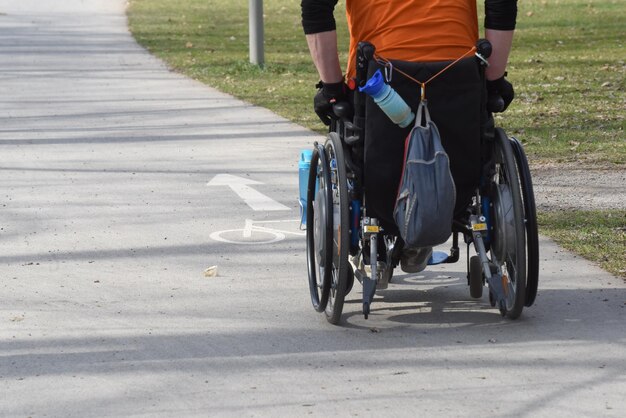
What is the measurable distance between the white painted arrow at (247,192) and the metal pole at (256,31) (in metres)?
8.84

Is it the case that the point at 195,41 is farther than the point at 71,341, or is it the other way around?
the point at 195,41

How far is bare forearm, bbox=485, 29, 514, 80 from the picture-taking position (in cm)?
575

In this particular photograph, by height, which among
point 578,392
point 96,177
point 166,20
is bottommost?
point 166,20

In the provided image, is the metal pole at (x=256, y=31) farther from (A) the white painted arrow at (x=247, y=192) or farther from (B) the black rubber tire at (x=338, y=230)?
(B) the black rubber tire at (x=338, y=230)

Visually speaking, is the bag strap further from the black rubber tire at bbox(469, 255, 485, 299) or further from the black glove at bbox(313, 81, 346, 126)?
the black rubber tire at bbox(469, 255, 485, 299)

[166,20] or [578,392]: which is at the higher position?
[578,392]

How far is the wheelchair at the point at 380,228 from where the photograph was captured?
5691 mm

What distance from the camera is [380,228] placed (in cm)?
585

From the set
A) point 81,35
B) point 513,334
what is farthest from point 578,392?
point 81,35

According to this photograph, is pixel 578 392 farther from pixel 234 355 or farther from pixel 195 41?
pixel 195 41

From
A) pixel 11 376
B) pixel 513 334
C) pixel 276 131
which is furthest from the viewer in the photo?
pixel 276 131

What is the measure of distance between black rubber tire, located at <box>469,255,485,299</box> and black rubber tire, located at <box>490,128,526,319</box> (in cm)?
18

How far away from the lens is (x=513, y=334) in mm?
5793

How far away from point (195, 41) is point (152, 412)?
65.8 feet
